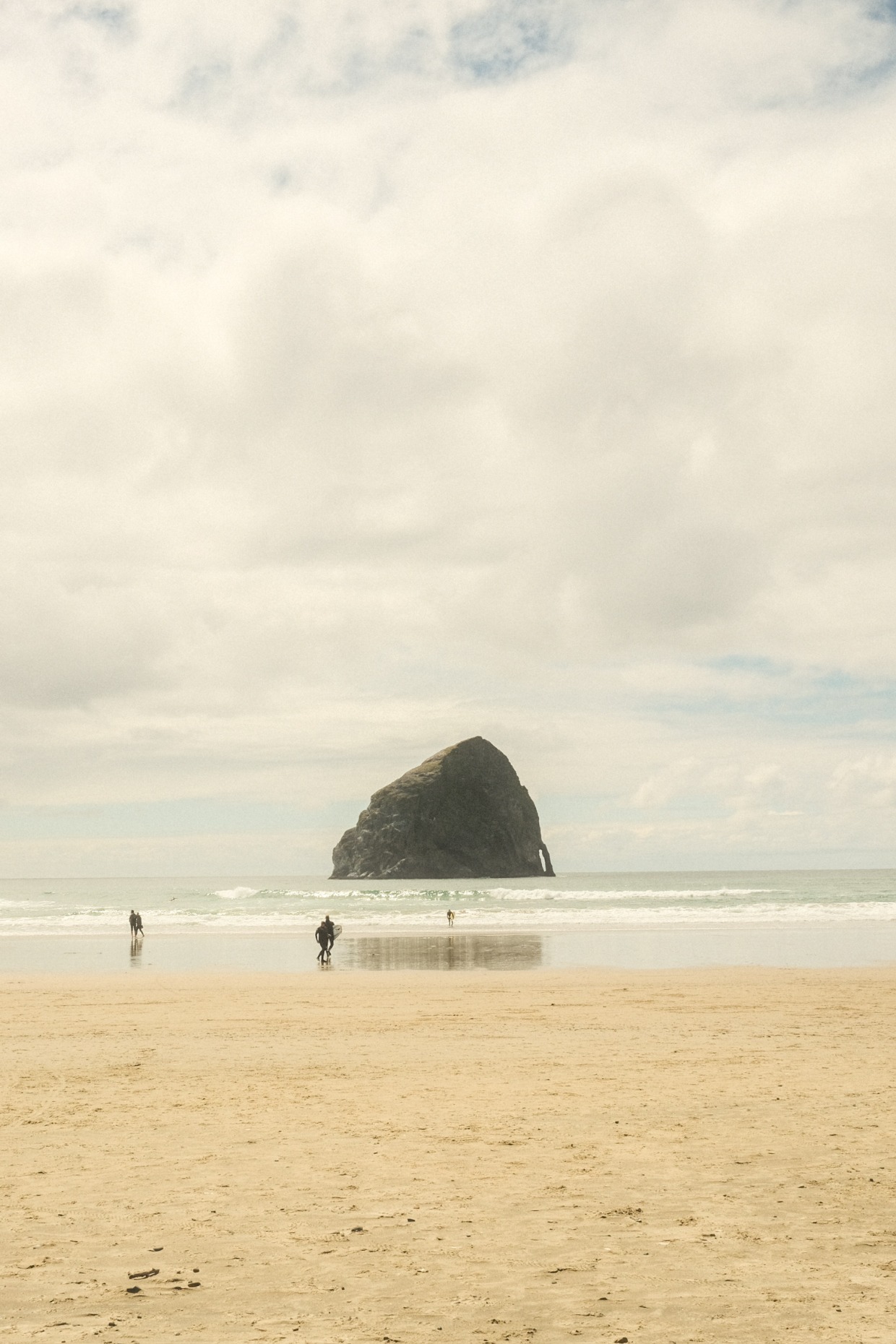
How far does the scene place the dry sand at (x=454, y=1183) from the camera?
19.7 feet

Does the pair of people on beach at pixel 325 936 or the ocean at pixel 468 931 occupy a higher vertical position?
the pair of people on beach at pixel 325 936

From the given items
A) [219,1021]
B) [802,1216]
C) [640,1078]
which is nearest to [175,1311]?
[802,1216]

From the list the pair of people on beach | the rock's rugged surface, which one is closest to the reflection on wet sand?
the pair of people on beach

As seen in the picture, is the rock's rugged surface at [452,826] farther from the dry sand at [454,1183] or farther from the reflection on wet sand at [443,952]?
the dry sand at [454,1183]

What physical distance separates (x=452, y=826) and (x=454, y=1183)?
132139 millimetres

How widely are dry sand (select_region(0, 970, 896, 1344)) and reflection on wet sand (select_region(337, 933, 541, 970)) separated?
1283 cm

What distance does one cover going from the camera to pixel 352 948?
3712cm

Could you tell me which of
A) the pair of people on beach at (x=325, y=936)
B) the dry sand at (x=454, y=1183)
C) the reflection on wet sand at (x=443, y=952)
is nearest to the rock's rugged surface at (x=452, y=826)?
the reflection on wet sand at (x=443, y=952)

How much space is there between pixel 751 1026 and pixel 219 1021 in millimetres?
9402

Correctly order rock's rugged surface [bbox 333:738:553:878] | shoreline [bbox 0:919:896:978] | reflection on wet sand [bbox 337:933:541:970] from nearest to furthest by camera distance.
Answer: shoreline [bbox 0:919:896:978]
reflection on wet sand [bbox 337:933:541:970]
rock's rugged surface [bbox 333:738:553:878]

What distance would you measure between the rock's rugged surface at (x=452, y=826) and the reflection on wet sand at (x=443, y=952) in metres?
91.5

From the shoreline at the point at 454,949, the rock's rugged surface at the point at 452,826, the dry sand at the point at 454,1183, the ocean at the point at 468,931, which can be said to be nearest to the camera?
the dry sand at the point at 454,1183

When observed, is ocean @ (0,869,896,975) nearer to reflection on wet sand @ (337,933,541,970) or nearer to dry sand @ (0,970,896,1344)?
reflection on wet sand @ (337,933,541,970)

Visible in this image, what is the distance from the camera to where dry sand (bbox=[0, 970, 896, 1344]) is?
19.7 ft
